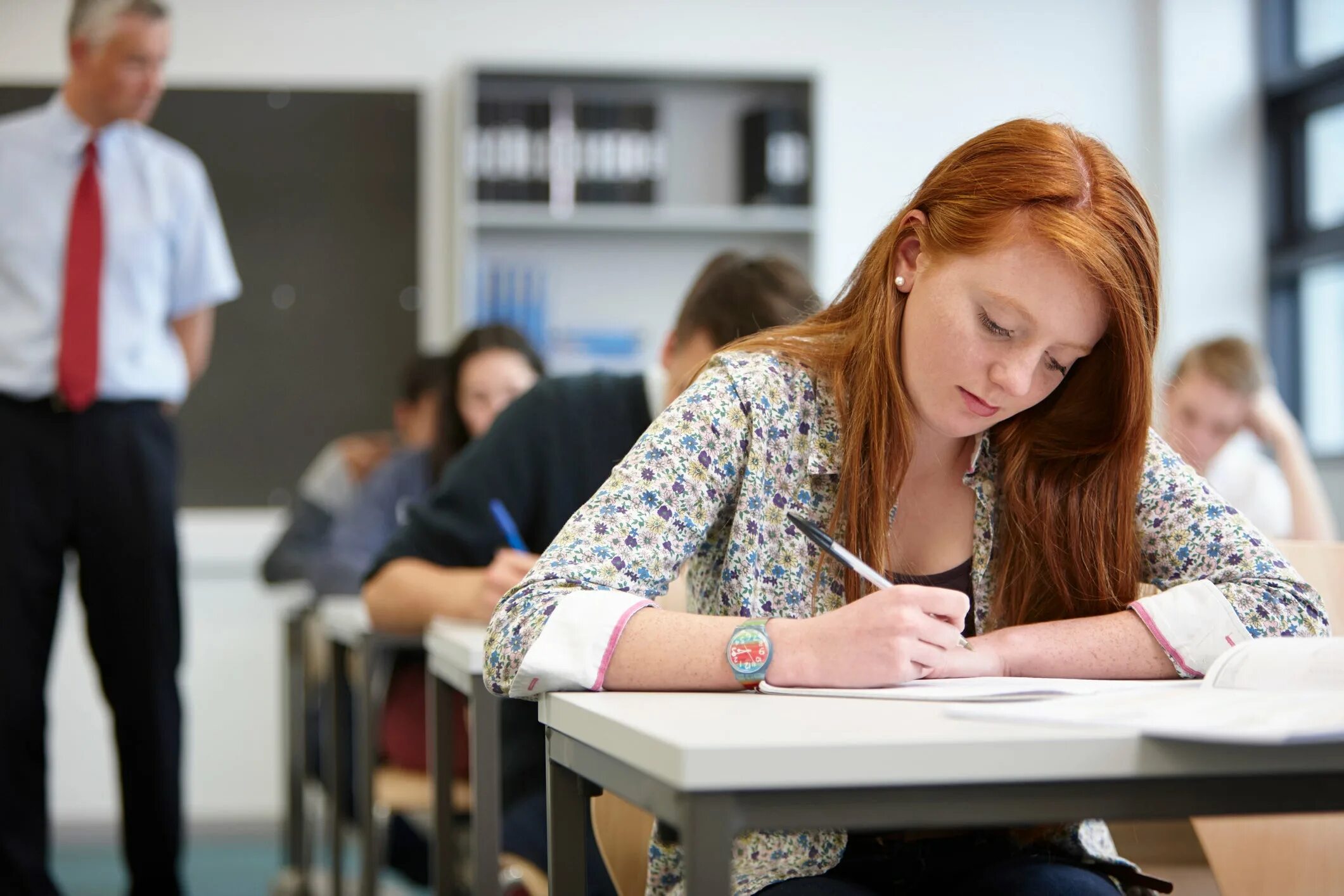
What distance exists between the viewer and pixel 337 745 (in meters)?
2.84

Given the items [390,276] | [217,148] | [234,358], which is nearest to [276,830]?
[234,358]

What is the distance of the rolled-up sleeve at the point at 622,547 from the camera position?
108cm

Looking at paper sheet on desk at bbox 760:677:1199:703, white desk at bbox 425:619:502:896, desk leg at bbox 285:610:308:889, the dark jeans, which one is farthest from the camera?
desk leg at bbox 285:610:308:889

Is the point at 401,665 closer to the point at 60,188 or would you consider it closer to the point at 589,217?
the point at 60,188

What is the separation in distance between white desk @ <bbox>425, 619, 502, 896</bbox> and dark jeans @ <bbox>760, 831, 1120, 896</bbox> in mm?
393

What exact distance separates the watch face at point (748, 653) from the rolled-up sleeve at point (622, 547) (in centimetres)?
8

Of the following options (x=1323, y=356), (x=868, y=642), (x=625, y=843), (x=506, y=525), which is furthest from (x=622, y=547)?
(x=1323, y=356)

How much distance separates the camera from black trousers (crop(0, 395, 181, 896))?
2.69 m

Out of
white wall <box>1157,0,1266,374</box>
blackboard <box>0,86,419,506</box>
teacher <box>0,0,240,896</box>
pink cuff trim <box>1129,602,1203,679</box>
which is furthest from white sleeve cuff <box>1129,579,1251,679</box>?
white wall <box>1157,0,1266,374</box>

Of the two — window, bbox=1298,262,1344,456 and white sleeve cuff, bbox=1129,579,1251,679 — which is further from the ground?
window, bbox=1298,262,1344,456

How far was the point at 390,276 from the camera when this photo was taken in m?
4.79

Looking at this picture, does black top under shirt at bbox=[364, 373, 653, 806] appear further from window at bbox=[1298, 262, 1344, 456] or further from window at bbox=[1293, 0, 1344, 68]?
window at bbox=[1293, 0, 1344, 68]

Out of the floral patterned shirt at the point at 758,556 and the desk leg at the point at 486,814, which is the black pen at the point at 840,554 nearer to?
the floral patterned shirt at the point at 758,556

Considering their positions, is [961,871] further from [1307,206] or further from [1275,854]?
[1307,206]
